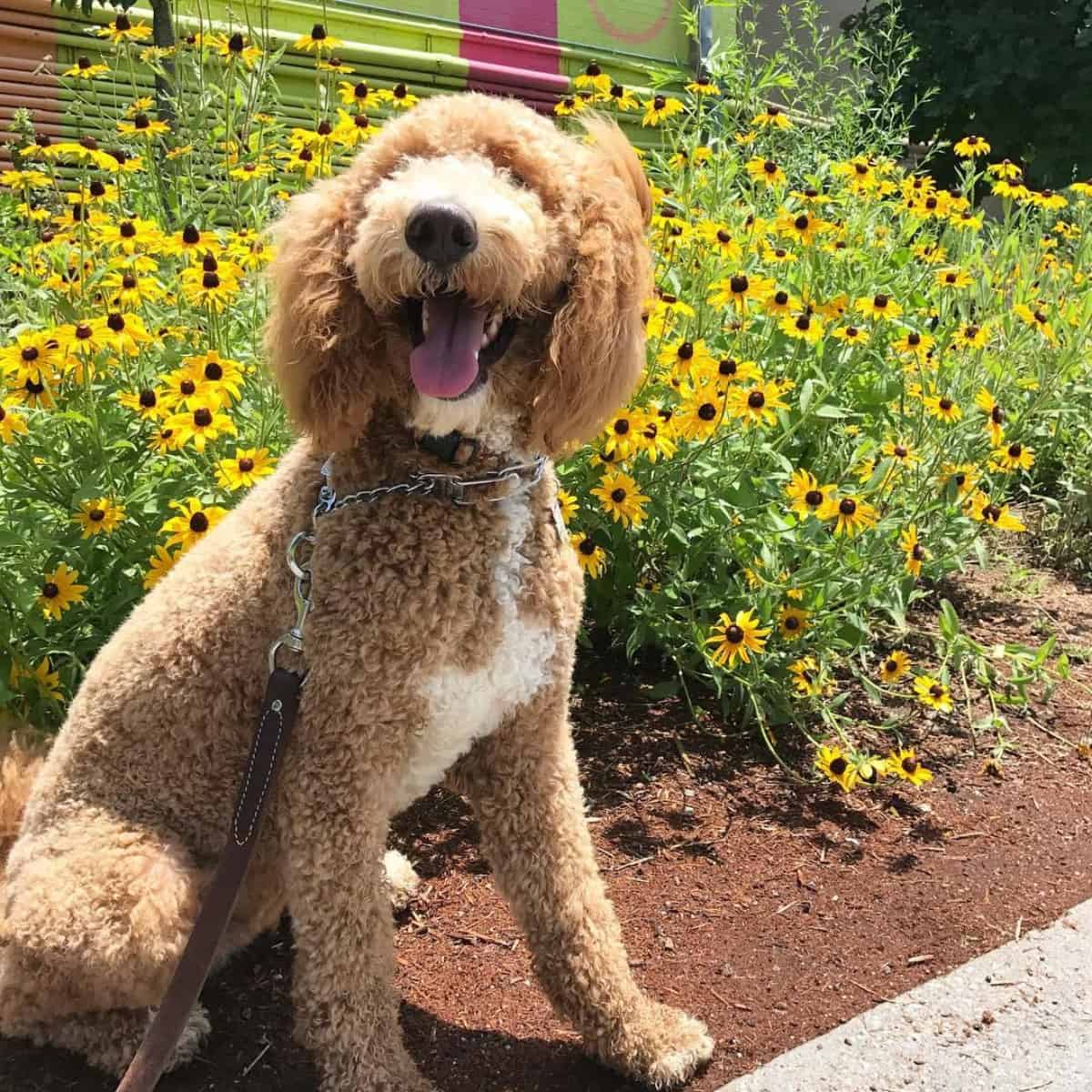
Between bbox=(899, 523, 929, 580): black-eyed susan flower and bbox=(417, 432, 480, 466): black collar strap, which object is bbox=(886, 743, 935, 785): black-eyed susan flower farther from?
bbox=(417, 432, 480, 466): black collar strap

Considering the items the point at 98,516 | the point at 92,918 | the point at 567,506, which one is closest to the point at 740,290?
the point at 567,506

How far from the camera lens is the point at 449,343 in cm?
160

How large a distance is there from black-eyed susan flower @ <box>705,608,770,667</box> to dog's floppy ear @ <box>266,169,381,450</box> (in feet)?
4.45

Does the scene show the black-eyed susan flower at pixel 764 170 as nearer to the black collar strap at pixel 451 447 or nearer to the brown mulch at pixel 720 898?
the brown mulch at pixel 720 898

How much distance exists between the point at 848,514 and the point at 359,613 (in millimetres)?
1584

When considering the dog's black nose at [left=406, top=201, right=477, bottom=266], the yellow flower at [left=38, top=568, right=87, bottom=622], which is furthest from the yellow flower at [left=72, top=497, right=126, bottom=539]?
the dog's black nose at [left=406, top=201, right=477, bottom=266]

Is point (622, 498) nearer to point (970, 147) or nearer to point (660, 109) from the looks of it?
point (660, 109)

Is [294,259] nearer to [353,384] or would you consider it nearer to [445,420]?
[353,384]

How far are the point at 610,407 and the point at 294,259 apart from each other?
59 centimetres

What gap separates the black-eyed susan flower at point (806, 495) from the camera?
111 inches

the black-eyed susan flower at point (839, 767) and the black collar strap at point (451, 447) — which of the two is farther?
the black-eyed susan flower at point (839, 767)

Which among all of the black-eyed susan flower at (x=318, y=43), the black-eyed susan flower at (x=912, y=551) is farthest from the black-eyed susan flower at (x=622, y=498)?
the black-eyed susan flower at (x=318, y=43)

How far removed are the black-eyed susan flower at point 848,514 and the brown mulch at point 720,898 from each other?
712 millimetres

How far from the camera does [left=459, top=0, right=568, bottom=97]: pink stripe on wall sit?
30.6ft
